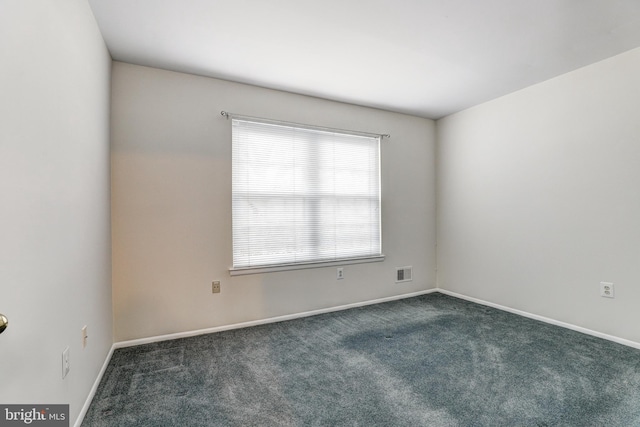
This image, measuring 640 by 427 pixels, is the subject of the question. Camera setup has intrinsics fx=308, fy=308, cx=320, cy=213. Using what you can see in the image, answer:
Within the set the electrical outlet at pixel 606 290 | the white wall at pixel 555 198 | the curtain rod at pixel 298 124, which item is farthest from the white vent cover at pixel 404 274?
the electrical outlet at pixel 606 290

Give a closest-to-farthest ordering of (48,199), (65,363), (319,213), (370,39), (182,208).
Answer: (48,199), (65,363), (370,39), (182,208), (319,213)

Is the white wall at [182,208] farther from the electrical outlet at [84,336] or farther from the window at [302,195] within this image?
the electrical outlet at [84,336]

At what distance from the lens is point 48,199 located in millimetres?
1312

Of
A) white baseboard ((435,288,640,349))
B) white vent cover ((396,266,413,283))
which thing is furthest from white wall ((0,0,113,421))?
white baseboard ((435,288,640,349))

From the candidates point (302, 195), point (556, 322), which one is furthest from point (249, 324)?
point (556, 322)

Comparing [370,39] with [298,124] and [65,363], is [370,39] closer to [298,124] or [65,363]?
[298,124]

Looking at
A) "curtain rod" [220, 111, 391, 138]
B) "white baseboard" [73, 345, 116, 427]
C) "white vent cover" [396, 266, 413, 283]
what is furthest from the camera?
"white vent cover" [396, 266, 413, 283]

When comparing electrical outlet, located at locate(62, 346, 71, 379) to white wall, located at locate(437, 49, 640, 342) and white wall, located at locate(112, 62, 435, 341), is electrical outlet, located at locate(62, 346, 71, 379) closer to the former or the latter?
white wall, located at locate(112, 62, 435, 341)

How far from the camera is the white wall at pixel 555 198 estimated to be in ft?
8.32

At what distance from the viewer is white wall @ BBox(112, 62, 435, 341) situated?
2.59 meters

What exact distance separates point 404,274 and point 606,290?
1.93 meters

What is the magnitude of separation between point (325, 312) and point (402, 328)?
2.82ft

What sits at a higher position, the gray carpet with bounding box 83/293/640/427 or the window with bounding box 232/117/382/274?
the window with bounding box 232/117/382/274

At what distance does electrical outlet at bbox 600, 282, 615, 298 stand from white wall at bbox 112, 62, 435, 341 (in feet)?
8.02
